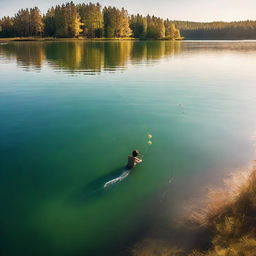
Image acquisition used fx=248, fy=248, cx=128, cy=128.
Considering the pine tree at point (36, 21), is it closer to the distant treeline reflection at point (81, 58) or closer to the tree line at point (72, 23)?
the tree line at point (72, 23)

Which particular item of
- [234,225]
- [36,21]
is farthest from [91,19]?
[234,225]

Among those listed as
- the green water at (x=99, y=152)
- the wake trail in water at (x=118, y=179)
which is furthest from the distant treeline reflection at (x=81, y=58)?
the wake trail in water at (x=118, y=179)

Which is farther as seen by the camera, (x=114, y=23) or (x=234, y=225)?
(x=114, y=23)

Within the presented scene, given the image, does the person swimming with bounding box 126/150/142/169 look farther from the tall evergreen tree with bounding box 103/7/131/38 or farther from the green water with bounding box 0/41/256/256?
the tall evergreen tree with bounding box 103/7/131/38

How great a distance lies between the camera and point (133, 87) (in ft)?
86.8

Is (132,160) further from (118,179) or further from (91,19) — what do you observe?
(91,19)

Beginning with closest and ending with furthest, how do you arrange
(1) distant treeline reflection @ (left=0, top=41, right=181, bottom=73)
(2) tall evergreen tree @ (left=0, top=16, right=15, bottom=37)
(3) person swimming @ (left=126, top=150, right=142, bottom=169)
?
1. (3) person swimming @ (left=126, top=150, right=142, bottom=169)
2. (1) distant treeline reflection @ (left=0, top=41, right=181, bottom=73)
3. (2) tall evergreen tree @ (left=0, top=16, right=15, bottom=37)

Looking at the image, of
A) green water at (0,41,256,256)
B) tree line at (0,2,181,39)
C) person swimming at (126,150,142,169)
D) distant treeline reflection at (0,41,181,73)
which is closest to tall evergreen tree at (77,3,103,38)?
tree line at (0,2,181,39)

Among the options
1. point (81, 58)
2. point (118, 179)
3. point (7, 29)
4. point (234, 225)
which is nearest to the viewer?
point (234, 225)

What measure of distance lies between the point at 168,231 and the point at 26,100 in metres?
18.0

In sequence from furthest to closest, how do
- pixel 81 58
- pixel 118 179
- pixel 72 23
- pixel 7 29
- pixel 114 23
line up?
pixel 7 29 < pixel 114 23 < pixel 72 23 < pixel 81 58 < pixel 118 179

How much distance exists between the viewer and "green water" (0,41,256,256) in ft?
26.0

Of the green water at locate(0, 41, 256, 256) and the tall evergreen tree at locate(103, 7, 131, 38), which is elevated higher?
the tall evergreen tree at locate(103, 7, 131, 38)

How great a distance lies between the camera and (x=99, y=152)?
41.3ft
